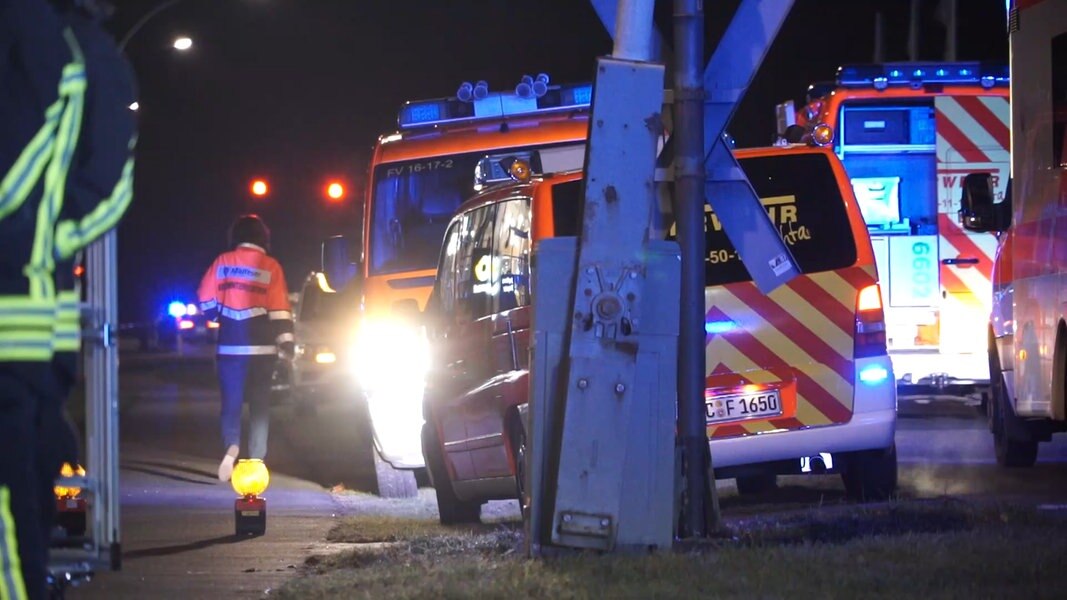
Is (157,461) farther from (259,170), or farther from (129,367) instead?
(129,367)

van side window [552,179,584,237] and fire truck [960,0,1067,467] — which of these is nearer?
van side window [552,179,584,237]

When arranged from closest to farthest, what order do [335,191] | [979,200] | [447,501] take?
[447,501]
[979,200]
[335,191]

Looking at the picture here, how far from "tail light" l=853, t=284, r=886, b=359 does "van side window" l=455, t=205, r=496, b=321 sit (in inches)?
76.6

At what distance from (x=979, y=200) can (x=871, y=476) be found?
2665 mm

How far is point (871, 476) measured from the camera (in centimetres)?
956

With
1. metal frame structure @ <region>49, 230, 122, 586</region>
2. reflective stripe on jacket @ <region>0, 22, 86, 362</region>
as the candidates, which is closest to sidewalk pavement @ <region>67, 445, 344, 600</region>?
metal frame structure @ <region>49, 230, 122, 586</region>

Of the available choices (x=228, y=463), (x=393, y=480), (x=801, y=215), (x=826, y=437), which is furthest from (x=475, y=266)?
(x=228, y=463)

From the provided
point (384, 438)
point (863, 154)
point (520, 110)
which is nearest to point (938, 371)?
point (863, 154)

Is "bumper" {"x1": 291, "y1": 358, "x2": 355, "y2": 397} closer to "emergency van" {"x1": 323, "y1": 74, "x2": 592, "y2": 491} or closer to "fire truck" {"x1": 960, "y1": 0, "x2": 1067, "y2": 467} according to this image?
"emergency van" {"x1": 323, "y1": 74, "x2": 592, "y2": 491}

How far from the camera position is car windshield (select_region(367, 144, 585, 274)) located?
12914 millimetres

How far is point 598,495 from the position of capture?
6422 mm

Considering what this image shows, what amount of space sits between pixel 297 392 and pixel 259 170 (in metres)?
2.87

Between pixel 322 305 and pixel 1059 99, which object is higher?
pixel 1059 99

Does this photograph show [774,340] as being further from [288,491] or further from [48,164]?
[48,164]
